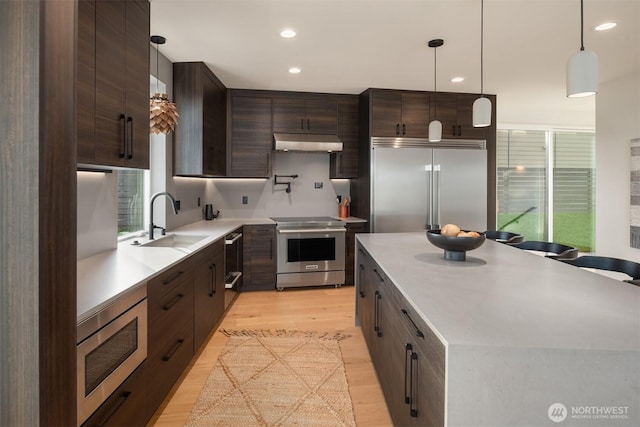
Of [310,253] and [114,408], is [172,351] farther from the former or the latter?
[310,253]

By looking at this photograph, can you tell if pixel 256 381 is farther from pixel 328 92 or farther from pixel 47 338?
pixel 328 92

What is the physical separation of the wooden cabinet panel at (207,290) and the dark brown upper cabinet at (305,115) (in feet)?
6.49

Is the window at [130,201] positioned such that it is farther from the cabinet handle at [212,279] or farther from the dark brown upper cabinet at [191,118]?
the cabinet handle at [212,279]

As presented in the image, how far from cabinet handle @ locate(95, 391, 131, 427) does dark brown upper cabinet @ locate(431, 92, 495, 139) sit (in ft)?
14.3

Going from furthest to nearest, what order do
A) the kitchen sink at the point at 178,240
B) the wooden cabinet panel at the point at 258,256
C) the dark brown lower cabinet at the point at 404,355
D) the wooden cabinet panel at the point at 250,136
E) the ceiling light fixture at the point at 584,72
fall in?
the wooden cabinet panel at the point at 250,136 < the wooden cabinet panel at the point at 258,256 < the kitchen sink at the point at 178,240 < the ceiling light fixture at the point at 584,72 < the dark brown lower cabinet at the point at 404,355

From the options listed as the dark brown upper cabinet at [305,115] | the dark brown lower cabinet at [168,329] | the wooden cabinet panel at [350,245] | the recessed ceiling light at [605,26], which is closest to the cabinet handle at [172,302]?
the dark brown lower cabinet at [168,329]

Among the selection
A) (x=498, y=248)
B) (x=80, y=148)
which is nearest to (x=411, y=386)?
(x=498, y=248)

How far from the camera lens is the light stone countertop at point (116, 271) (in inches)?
51.6

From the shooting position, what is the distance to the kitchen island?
900 millimetres

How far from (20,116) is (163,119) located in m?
1.76

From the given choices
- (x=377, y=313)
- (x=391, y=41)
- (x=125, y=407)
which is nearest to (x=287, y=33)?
(x=391, y=41)

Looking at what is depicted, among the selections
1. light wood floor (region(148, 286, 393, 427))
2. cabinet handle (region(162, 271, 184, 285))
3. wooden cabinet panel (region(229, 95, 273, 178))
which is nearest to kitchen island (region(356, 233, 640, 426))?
light wood floor (region(148, 286, 393, 427))

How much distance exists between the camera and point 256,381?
2.29 m

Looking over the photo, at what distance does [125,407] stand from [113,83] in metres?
1.56
